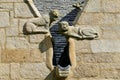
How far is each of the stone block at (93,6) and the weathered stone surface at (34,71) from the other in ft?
4.29

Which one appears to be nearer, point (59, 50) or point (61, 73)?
point (61, 73)

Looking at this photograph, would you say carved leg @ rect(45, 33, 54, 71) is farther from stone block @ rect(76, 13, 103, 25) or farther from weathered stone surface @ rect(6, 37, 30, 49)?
stone block @ rect(76, 13, 103, 25)

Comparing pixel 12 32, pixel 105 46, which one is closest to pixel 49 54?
pixel 12 32

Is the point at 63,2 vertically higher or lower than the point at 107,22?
lower

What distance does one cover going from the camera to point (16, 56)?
1534cm

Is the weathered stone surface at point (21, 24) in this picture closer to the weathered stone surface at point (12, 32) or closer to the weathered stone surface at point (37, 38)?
the weathered stone surface at point (12, 32)

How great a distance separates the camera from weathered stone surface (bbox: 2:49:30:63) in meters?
15.3

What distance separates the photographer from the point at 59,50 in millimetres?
16625

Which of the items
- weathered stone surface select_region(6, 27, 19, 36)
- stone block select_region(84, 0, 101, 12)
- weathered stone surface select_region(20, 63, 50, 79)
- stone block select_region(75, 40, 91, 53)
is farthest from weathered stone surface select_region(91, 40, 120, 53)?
weathered stone surface select_region(6, 27, 19, 36)

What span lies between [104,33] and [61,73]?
1.12 meters

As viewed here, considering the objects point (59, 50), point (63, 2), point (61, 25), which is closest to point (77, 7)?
point (63, 2)

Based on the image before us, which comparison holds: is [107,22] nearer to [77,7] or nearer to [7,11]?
[7,11]

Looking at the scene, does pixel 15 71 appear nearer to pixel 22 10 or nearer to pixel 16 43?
pixel 16 43

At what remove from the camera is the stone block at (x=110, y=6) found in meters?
15.5
